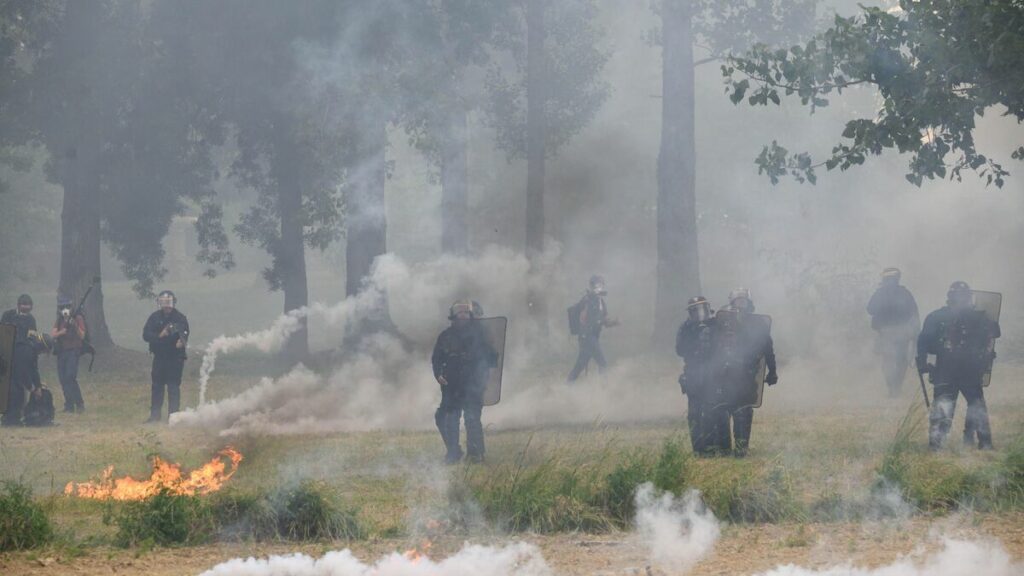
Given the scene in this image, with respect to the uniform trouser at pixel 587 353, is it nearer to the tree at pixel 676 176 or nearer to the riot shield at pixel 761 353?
the tree at pixel 676 176

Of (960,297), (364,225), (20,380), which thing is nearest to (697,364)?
(960,297)

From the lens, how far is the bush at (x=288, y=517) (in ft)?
32.1

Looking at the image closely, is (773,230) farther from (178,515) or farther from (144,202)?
(178,515)

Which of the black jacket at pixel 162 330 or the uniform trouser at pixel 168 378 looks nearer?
the black jacket at pixel 162 330

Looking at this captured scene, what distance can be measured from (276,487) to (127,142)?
1963 cm

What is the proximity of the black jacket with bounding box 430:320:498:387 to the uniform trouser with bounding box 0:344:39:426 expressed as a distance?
276 inches

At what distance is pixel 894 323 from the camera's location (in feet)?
61.4

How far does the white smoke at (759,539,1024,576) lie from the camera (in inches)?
324

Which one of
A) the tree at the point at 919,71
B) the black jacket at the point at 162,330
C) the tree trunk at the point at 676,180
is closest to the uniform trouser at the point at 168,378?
the black jacket at the point at 162,330

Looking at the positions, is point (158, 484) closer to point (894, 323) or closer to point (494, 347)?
point (494, 347)

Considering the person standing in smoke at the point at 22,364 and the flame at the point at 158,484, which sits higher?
the person standing in smoke at the point at 22,364

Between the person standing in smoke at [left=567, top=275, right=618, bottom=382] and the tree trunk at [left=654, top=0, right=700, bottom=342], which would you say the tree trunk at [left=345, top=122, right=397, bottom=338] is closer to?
the tree trunk at [left=654, top=0, right=700, bottom=342]

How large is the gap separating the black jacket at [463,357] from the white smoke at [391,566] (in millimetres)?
4908

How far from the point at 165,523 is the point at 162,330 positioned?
838 centimetres
